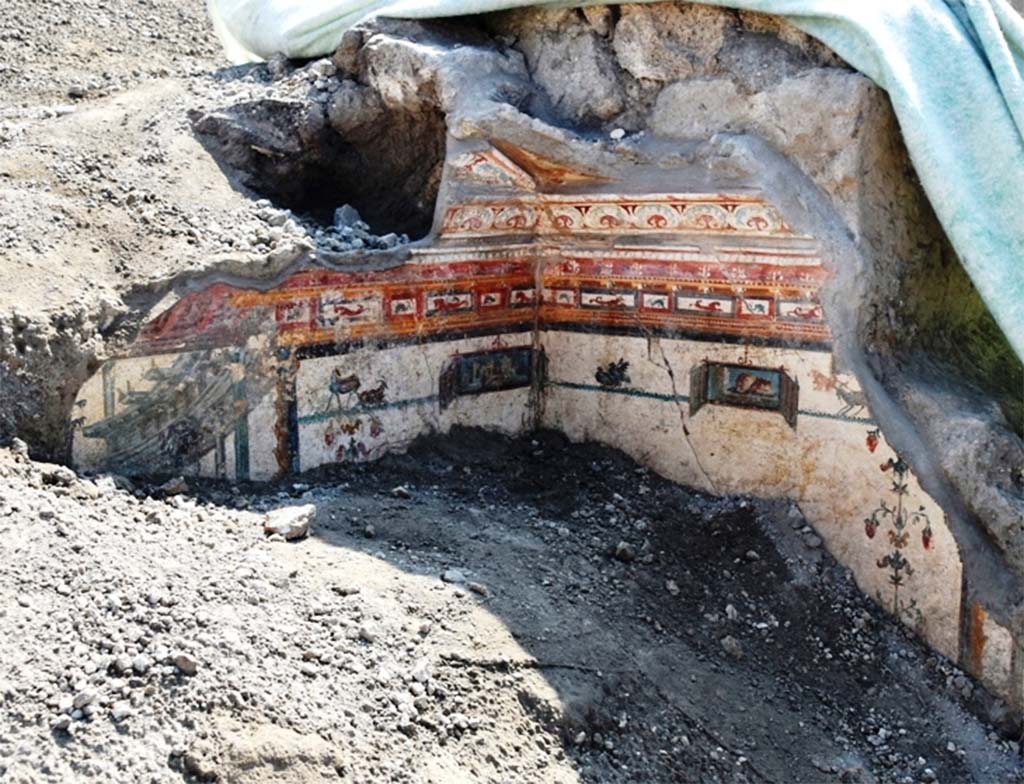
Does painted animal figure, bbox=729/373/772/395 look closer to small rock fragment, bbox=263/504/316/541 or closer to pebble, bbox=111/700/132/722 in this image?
small rock fragment, bbox=263/504/316/541

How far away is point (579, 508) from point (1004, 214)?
1888 millimetres

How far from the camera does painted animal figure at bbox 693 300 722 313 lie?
5.05 m

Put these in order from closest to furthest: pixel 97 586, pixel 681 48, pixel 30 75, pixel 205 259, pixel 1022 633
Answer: pixel 97 586 < pixel 1022 633 < pixel 205 259 < pixel 681 48 < pixel 30 75

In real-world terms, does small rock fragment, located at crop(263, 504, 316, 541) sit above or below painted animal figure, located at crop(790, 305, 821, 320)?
below

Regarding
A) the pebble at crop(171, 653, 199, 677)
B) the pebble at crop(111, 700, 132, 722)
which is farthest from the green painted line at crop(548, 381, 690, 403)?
the pebble at crop(111, 700, 132, 722)

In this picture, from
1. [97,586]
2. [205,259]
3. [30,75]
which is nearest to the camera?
[97,586]

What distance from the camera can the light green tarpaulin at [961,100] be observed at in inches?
175

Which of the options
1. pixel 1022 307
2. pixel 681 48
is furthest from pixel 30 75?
pixel 1022 307

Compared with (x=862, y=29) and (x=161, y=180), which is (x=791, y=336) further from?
(x=161, y=180)

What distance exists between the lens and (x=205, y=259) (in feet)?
15.4

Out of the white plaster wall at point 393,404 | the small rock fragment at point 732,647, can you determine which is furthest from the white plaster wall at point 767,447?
the small rock fragment at point 732,647

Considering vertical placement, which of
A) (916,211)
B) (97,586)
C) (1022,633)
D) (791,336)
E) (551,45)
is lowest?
(1022,633)

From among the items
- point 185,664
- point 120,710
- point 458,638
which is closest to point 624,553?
point 458,638

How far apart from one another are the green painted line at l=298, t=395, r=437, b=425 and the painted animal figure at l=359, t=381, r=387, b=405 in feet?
0.05
